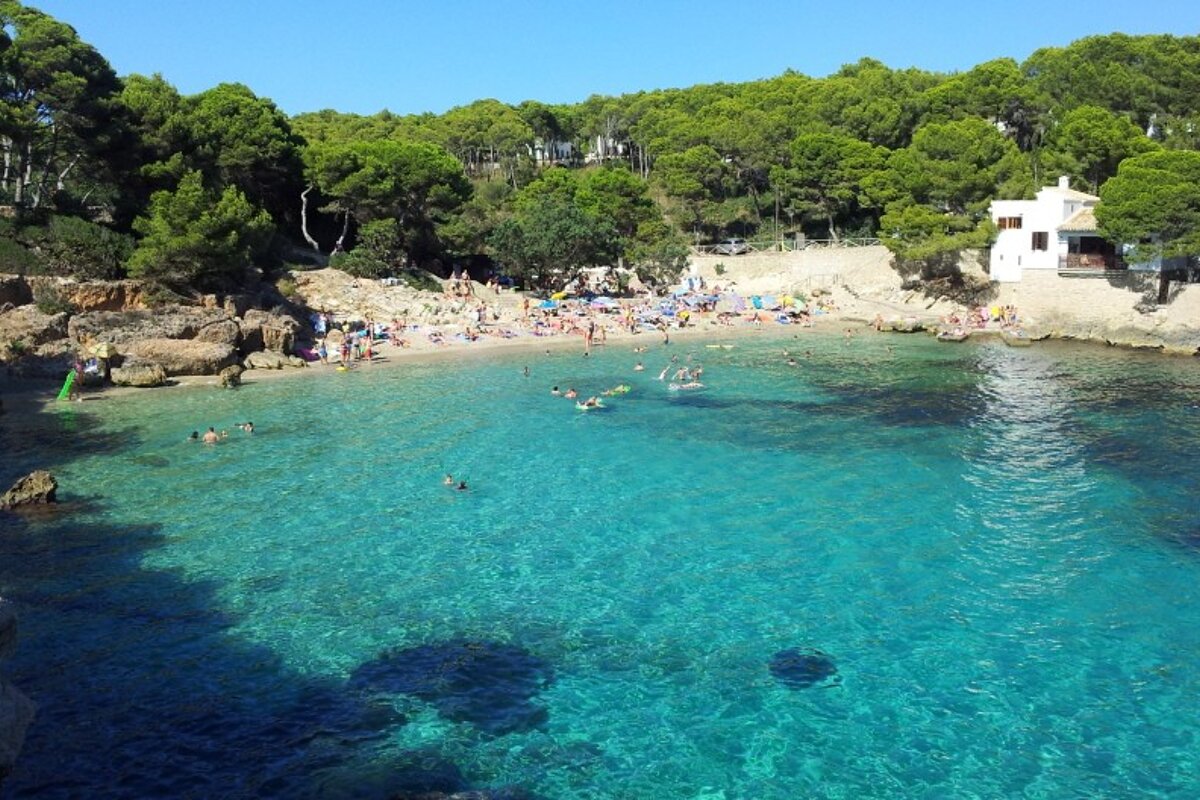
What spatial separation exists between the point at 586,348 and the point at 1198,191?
29111 mm

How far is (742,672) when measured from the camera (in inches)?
518

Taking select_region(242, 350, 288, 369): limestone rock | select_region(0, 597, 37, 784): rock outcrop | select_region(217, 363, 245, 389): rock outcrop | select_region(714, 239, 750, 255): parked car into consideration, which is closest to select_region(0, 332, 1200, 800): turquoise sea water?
select_region(0, 597, 37, 784): rock outcrop

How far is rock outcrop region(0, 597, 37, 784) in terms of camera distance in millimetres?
8309

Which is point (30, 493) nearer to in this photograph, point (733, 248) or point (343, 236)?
point (343, 236)

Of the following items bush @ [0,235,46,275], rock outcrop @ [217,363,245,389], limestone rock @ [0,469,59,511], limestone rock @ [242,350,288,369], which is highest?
bush @ [0,235,46,275]

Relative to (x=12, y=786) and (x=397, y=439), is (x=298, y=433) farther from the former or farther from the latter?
(x=12, y=786)

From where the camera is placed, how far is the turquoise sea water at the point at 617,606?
1101cm

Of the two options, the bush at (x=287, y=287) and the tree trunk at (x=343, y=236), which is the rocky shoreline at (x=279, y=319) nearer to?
the bush at (x=287, y=287)

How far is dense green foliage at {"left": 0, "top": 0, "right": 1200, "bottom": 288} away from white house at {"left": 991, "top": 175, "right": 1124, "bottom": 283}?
1475 mm

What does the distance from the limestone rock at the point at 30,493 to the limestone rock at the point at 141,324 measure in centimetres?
1652

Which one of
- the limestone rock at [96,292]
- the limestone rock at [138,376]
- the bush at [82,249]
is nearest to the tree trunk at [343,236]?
the bush at [82,249]

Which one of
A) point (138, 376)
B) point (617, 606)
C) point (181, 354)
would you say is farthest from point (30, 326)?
point (617, 606)

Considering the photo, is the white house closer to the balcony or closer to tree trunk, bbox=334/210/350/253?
the balcony

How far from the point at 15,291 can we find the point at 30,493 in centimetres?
2023
